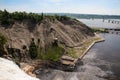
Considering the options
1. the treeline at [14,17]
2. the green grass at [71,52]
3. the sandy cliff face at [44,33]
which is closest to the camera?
the sandy cliff face at [44,33]

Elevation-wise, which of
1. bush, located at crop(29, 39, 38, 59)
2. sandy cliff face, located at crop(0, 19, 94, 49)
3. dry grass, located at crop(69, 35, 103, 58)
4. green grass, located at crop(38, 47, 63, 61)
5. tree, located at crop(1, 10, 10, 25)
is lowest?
dry grass, located at crop(69, 35, 103, 58)

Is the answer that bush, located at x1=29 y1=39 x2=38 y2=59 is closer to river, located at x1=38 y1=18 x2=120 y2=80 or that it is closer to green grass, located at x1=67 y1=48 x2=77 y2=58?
river, located at x1=38 y1=18 x2=120 y2=80

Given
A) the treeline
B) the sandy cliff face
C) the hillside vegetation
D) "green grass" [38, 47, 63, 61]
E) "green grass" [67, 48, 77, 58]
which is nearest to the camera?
the hillside vegetation

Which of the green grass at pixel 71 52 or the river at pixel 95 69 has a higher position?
the green grass at pixel 71 52

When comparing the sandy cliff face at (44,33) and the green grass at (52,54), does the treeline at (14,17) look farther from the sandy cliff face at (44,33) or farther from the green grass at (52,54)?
the green grass at (52,54)

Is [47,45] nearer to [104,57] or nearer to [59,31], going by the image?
[59,31]

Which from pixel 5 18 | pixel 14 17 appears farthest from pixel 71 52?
pixel 5 18

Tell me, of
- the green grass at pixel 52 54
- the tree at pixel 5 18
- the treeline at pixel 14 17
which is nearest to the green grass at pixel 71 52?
the green grass at pixel 52 54

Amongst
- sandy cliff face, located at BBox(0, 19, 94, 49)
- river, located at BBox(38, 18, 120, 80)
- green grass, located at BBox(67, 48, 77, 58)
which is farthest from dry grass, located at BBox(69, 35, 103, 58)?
sandy cliff face, located at BBox(0, 19, 94, 49)
